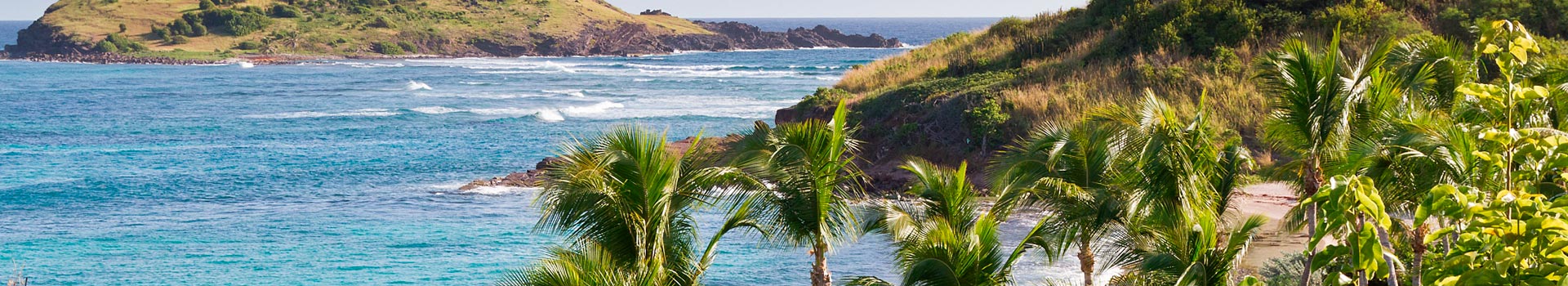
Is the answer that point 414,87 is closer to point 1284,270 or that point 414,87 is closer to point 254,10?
point 1284,270

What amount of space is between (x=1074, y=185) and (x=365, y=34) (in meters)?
132

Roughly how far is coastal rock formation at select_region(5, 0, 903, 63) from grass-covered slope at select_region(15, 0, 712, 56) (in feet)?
0.44

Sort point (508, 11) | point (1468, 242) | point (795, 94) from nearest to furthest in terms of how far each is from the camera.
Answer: point (1468, 242), point (795, 94), point (508, 11)

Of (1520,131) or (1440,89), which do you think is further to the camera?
(1440,89)

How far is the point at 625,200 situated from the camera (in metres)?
11.3

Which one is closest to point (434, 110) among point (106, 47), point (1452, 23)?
point (1452, 23)

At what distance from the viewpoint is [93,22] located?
131875mm

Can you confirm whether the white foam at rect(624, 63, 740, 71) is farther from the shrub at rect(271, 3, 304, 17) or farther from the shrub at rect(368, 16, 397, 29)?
the shrub at rect(271, 3, 304, 17)

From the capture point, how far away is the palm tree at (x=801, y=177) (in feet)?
38.2

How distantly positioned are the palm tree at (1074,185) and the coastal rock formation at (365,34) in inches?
4444

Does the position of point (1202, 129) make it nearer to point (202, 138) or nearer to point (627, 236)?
point (627, 236)

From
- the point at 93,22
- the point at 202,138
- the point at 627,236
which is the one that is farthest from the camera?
the point at 93,22

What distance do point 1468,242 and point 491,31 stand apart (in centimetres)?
13954

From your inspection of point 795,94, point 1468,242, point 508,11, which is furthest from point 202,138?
point 508,11
